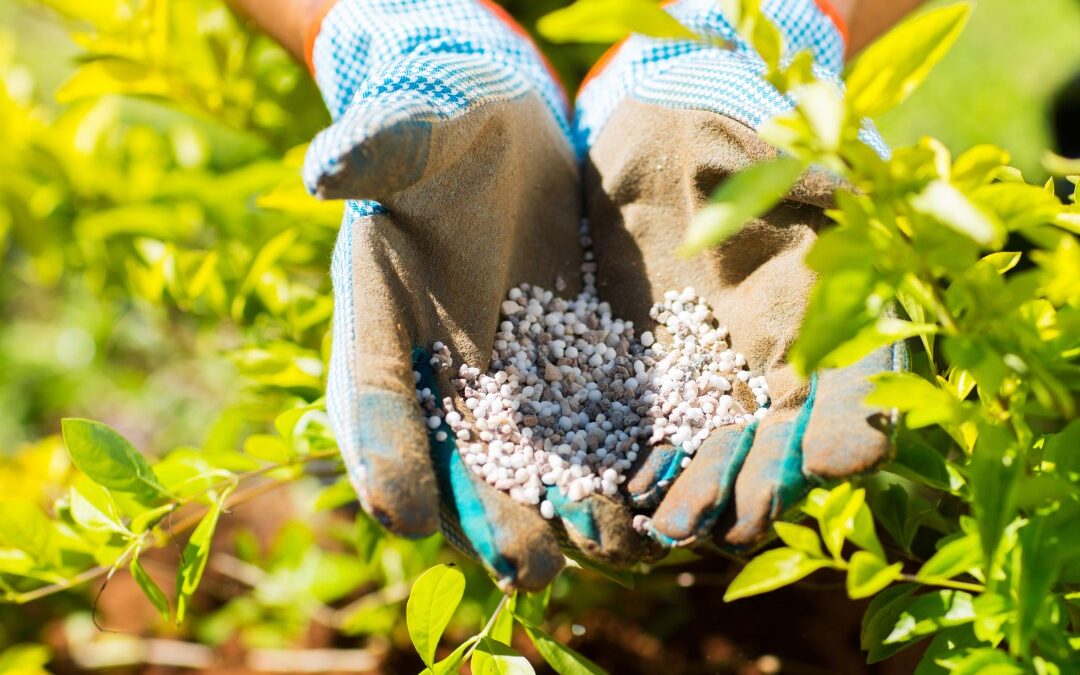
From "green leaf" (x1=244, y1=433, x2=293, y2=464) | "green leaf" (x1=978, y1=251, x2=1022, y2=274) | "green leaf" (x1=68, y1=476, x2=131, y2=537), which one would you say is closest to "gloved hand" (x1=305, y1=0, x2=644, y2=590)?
"green leaf" (x1=244, y1=433, x2=293, y2=464)

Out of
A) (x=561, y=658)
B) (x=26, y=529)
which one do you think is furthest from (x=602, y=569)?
(x=26, y=529)

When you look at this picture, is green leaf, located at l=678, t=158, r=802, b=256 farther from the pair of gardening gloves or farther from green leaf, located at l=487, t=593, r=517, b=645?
green leaf, located at l=487, t=593, r=517, b=645

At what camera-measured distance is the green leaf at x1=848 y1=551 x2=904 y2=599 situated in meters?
0.68

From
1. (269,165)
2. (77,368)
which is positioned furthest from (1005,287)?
(77,368)

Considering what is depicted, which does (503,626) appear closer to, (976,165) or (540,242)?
(540,242)

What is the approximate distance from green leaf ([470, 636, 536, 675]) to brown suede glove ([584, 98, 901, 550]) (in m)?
0.18

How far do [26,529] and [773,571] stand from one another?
82cm

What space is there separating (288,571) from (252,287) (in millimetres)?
530

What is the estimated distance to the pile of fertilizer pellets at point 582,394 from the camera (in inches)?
36.1

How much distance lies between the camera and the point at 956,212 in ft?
1.72

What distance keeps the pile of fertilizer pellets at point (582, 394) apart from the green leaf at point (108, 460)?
1.02 ft

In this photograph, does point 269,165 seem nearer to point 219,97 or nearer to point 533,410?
point 219,97

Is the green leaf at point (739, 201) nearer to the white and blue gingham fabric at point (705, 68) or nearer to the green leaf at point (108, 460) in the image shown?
the white and blue gingham fabric at point (705, 68)

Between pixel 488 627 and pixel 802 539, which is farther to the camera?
pixel 488 627
